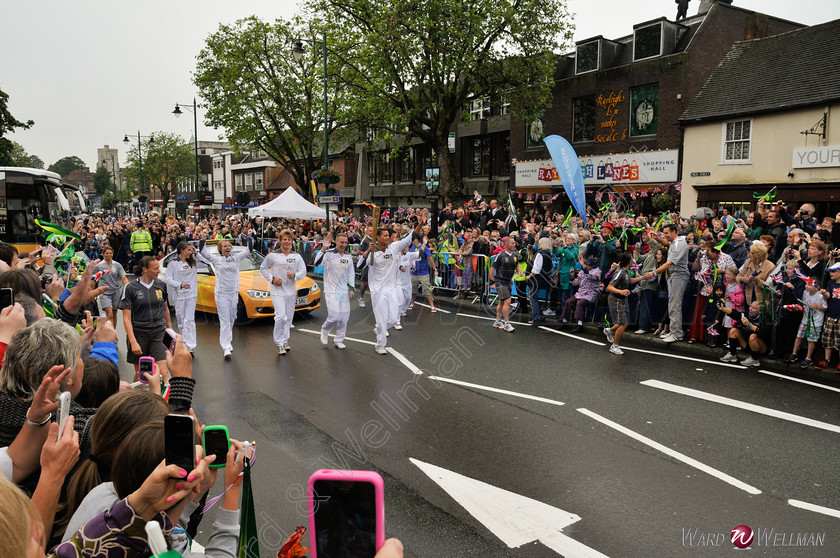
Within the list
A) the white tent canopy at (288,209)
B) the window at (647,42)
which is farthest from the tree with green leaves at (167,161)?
the window at (647,42)

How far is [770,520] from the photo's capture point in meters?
Result: 4.57

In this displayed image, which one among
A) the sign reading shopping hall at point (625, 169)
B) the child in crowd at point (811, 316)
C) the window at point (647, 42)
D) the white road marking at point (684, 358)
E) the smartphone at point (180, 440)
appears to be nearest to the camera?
the smartphone at point (180, 440)

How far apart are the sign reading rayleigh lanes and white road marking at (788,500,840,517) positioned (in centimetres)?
1753

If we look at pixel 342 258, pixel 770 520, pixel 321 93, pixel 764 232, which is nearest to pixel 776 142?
pixel 764 232

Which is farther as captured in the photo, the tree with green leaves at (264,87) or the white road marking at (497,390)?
the tree with green leaves at (264,87)

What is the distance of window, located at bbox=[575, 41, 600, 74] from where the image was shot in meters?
26.8

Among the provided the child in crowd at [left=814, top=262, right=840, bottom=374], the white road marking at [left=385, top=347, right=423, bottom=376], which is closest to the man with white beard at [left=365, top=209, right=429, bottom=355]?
the white road marking at [left=385, top=347, right=423, bottom=376]

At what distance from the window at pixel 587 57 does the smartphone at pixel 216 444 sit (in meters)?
27.7

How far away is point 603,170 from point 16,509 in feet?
87.5

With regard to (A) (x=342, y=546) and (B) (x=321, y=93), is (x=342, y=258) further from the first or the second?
(B) (x=321, y=93)

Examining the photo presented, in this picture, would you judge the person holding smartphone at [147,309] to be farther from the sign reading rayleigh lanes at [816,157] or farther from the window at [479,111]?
the window at [479,111]

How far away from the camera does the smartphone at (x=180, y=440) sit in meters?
1.96

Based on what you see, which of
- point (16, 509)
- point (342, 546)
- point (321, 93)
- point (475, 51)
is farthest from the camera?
point (321, 93)

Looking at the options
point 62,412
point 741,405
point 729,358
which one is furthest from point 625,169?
point 62,412
